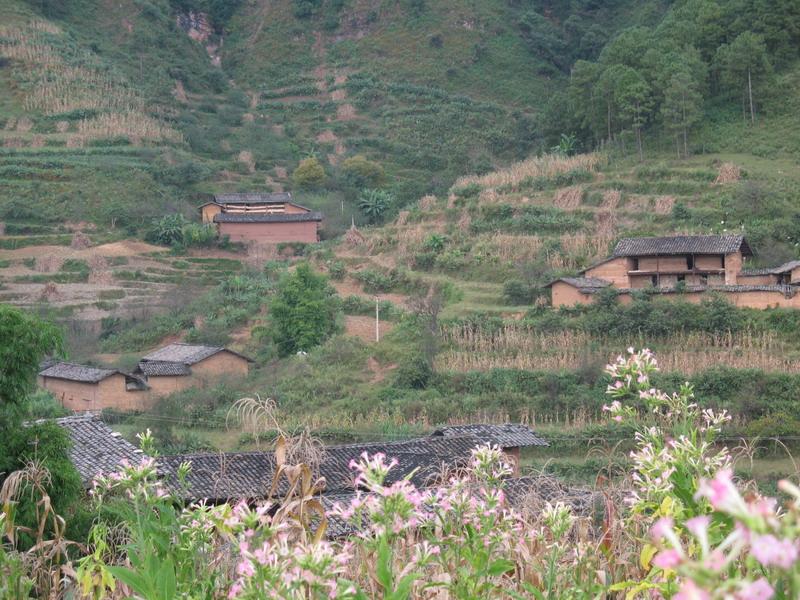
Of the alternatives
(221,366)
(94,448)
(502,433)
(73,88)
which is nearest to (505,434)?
(502,433)

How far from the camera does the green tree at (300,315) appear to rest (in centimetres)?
3019

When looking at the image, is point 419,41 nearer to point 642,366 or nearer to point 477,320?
point 477,320

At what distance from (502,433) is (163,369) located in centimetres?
1227

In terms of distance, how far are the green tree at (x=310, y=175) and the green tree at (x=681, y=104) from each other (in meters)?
18.0

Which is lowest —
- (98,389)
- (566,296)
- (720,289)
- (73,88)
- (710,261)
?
(98,389)

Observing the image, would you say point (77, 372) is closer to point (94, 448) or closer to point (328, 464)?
point (94, 448)

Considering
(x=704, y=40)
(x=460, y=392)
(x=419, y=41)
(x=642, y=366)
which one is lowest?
(x=460, y=392)

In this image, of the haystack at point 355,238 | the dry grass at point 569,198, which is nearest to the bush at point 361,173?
the haystack at point 355,238

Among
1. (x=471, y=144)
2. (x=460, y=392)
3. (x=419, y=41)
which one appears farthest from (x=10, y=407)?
(x=419, y=41)

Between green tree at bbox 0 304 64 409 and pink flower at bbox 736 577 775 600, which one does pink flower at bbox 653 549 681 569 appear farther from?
green tree at bbox 0 304 64 409

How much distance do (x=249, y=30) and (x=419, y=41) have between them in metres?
13.9

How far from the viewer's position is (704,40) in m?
43.8

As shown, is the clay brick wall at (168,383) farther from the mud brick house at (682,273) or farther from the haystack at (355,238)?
the haystack at (355,238)

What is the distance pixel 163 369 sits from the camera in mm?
29828
